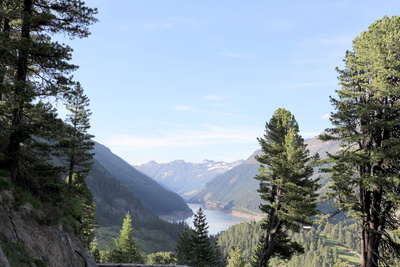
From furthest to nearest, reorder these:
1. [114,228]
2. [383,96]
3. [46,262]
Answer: [114,228]
[383,96]
[46,262]

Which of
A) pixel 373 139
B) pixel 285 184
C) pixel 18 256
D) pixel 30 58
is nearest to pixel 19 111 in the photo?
pixel 30 58

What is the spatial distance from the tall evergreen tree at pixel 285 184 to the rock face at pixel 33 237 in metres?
15.9

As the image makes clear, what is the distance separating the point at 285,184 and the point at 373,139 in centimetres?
730

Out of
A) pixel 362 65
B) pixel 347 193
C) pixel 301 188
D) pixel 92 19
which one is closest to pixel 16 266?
pixel 92 19

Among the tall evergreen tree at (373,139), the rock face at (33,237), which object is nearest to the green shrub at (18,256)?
the rock face at (33,237)

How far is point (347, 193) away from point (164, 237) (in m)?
197

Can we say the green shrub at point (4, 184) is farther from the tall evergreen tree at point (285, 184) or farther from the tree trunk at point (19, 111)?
the tall evergreen tree at point (285, 184)

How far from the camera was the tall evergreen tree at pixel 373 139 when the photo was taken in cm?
1459

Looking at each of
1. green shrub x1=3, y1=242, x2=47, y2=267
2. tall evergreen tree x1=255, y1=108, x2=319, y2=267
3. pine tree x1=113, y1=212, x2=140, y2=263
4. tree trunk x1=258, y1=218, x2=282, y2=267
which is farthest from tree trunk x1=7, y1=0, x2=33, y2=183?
pine tree x1=113, y1=212, x2=140, y2=263

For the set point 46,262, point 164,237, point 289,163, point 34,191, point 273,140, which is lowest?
point 164,237

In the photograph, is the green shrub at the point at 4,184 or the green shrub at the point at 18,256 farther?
the green shrub at the point at 4,184

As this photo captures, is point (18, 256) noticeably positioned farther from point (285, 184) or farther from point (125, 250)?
point (125, 250)

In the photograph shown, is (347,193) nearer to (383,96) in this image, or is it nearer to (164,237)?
(383,96)

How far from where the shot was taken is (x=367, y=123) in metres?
16.7
